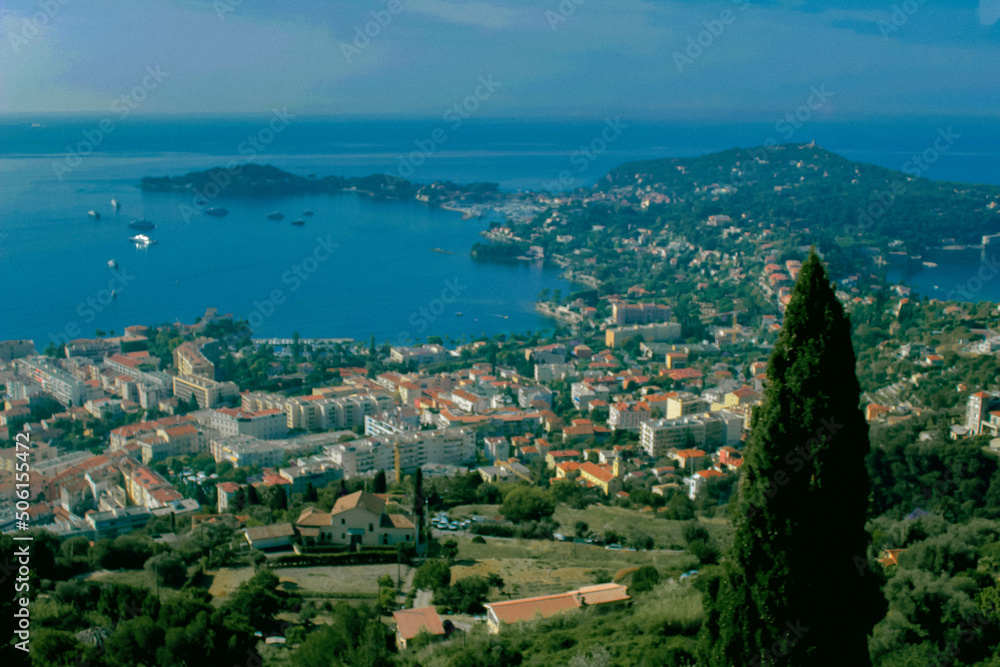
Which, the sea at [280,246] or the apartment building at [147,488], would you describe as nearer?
the apartment building at [147,488]

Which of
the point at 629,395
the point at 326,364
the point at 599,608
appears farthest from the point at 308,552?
the point at 326,364

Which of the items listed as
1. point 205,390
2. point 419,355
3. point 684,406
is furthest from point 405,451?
point 419,355

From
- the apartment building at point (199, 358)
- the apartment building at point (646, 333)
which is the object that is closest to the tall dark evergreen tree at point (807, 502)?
the apartment building at point (199, 358)

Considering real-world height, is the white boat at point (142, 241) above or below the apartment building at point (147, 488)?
above

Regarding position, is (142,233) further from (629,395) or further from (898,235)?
(898,235)

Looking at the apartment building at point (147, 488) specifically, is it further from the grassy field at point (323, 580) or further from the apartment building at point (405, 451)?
the grassy field at point (323, 580)
